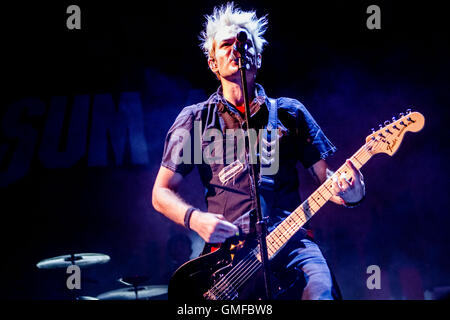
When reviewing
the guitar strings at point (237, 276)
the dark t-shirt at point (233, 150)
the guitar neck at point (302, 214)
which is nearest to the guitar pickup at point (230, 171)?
the dark t-shirt at point (233, 150)

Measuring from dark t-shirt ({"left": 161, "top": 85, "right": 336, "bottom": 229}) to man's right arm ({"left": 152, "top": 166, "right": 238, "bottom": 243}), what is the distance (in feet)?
0.30

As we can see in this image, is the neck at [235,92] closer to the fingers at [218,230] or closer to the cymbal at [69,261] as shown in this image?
the fingers at [218,230]

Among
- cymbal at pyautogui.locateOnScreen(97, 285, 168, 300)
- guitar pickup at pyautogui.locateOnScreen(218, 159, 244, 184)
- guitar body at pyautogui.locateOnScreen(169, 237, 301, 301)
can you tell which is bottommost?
cymbal at pyautogui.locateOnScreen(97, 285, 168, 300)

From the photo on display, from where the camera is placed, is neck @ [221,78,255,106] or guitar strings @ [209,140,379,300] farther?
neck @ [221,78,255,106]

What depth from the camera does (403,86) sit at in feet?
14.9

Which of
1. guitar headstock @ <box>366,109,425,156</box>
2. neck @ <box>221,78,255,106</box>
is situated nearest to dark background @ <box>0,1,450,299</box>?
neck @ <box>221,78,255,106</box>

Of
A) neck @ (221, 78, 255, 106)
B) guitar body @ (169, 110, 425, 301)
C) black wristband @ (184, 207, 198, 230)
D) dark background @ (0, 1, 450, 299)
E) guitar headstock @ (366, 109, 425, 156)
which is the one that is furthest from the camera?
dark background @ (0, 1, 450, 299)

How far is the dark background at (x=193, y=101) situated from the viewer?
4.51 m

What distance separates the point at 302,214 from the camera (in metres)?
2.46

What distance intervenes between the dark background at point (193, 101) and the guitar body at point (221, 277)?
2.34m

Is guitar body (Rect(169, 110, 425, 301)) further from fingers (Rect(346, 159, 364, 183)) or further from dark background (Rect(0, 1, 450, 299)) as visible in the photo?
dark background (Rect(0, 1, 450, 299))

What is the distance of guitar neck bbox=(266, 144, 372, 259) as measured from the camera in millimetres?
2363

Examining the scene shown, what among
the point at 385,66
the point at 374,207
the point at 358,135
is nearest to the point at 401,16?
the point at 385,66

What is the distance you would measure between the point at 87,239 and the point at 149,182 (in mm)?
1071
